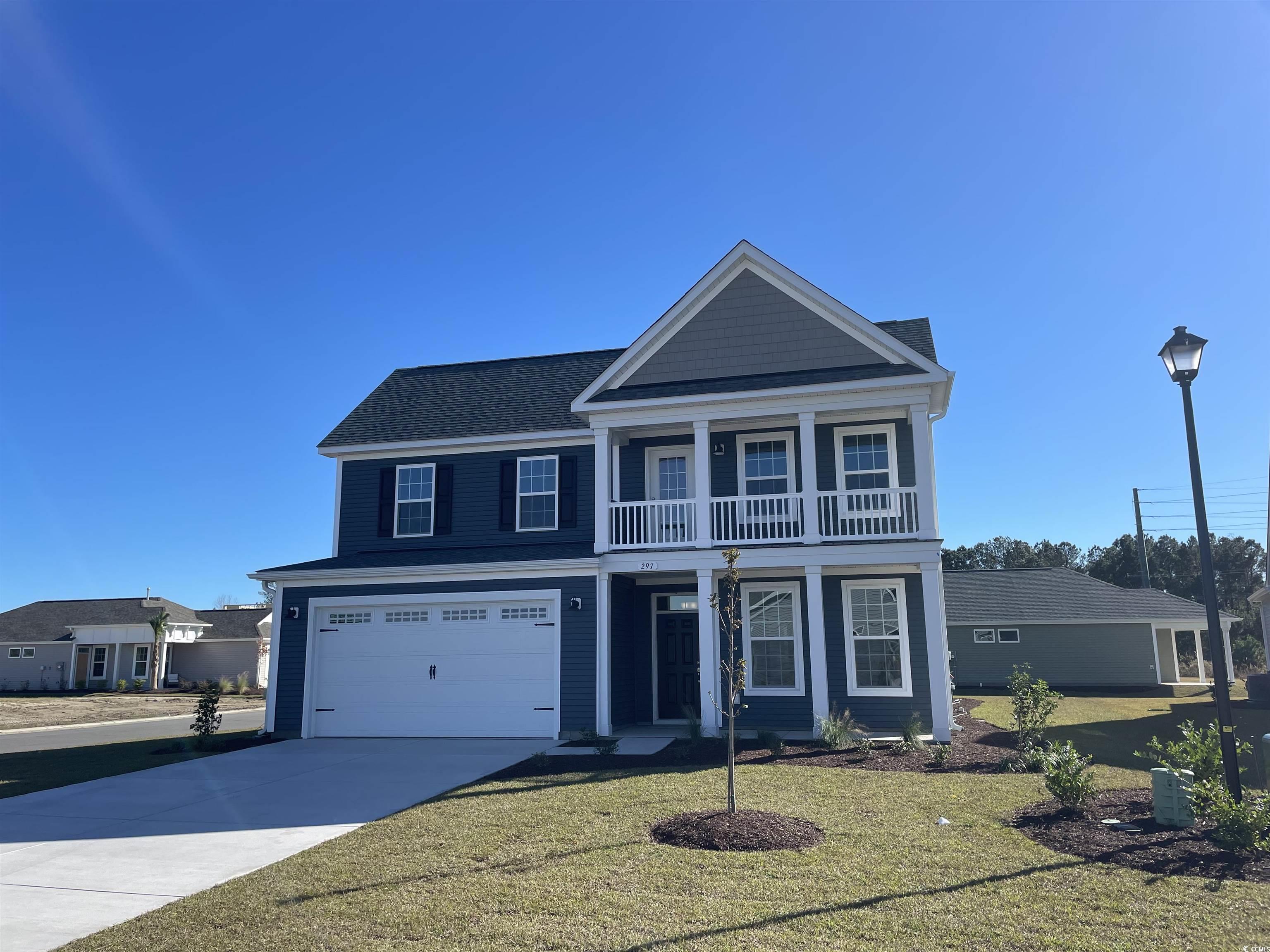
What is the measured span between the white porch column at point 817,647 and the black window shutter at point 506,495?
647 cm

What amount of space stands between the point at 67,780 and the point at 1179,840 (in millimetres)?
14155

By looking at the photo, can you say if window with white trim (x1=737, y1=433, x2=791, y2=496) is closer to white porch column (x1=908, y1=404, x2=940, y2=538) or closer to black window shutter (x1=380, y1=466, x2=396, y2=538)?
white porch column (x1=908, y1=404, x2=940, y2=538)

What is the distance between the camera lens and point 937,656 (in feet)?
46.5

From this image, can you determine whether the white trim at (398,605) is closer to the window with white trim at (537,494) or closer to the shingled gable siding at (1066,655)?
the window with white trim at (537,494)

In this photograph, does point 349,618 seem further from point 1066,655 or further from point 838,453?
point 1066,655

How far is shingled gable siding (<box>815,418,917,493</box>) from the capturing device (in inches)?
640

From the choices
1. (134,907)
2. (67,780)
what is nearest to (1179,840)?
(134,907)

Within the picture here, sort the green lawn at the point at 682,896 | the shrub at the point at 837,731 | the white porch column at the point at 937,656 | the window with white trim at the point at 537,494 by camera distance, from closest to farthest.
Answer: the green lawn at the point at 682,896, the shrub at the point at 837,731, the white porch column at the point at 937,656, the window with white trim at the point at 537,494

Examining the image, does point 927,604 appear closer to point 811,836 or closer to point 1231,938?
point 811,836

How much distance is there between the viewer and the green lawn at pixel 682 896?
539cm

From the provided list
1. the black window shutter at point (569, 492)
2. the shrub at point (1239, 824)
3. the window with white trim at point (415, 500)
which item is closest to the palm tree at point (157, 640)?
the window with white trim at point (415, 500)

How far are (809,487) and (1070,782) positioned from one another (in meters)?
7.42

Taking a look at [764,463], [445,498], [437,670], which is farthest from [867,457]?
[437,670]

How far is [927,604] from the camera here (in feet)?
47.6
